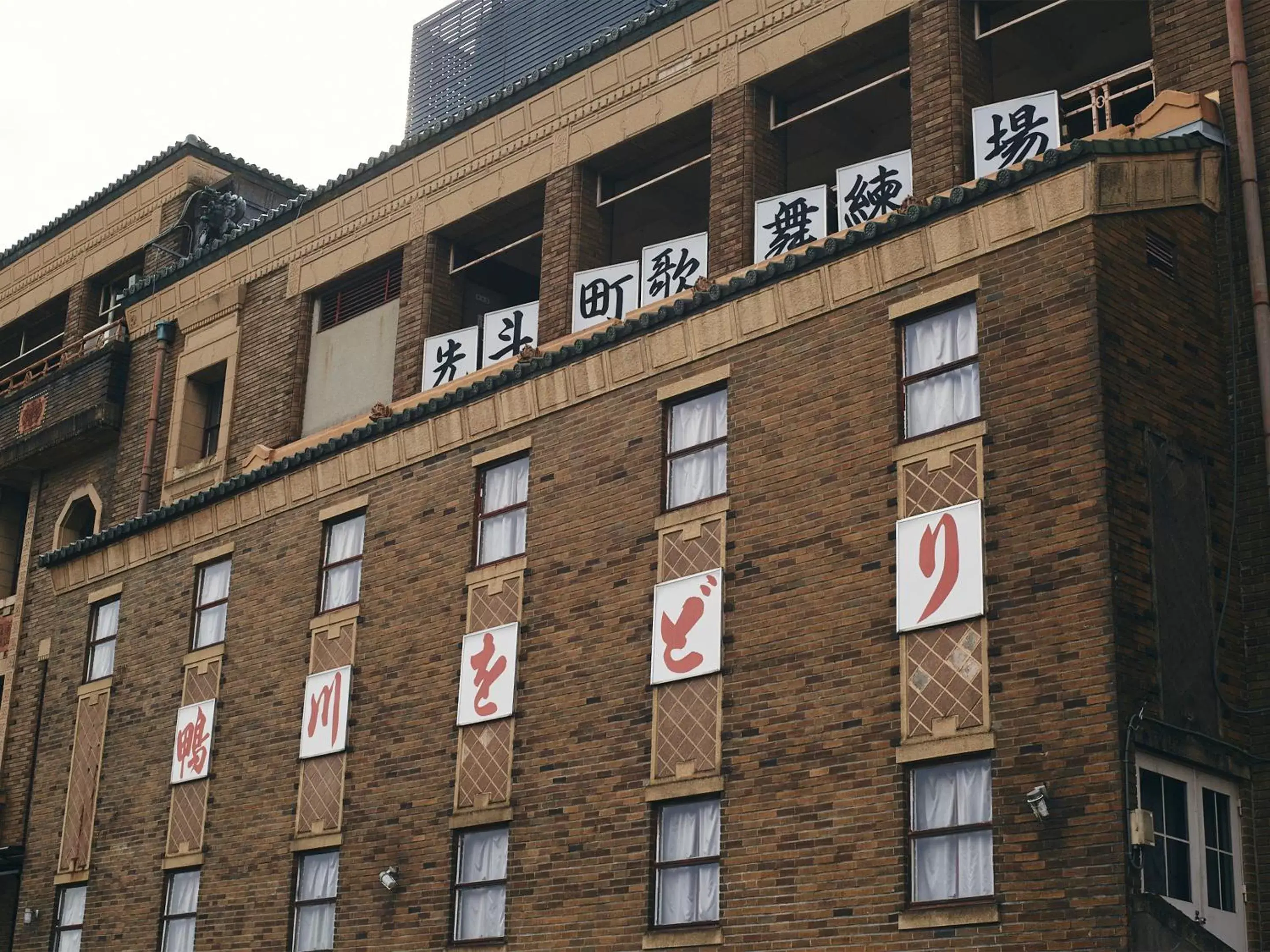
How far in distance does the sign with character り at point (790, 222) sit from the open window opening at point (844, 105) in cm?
55

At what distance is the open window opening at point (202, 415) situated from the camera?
109 ft

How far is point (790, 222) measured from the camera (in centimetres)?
2389

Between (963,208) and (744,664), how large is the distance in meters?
5.35

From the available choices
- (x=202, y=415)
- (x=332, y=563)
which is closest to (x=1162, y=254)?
(x=332, y=563)

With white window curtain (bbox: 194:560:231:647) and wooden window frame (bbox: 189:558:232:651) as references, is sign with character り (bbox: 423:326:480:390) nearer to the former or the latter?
wooden window frame (bbox: 189:558:232:651)

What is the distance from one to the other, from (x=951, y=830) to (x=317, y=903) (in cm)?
1021

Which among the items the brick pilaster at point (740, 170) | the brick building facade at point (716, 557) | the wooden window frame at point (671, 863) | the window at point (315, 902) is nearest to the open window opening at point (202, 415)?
the brick building facade at point (716, 557)

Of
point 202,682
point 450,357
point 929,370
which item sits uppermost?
point 450,357

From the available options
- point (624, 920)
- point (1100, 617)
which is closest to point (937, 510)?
point (1100, 617)

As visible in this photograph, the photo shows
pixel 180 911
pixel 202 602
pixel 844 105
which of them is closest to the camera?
pixel 180 911

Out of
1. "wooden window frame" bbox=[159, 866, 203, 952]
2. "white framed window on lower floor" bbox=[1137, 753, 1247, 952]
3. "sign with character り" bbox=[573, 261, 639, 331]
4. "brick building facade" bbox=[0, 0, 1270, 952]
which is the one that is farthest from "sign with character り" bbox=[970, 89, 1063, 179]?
"wooden window frame" bbox=[159, 866, 203, 952]

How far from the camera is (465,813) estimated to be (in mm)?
21797

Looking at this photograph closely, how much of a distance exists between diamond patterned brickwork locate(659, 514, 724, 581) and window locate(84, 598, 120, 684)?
12.6m

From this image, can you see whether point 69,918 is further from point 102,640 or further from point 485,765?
point 485,765
